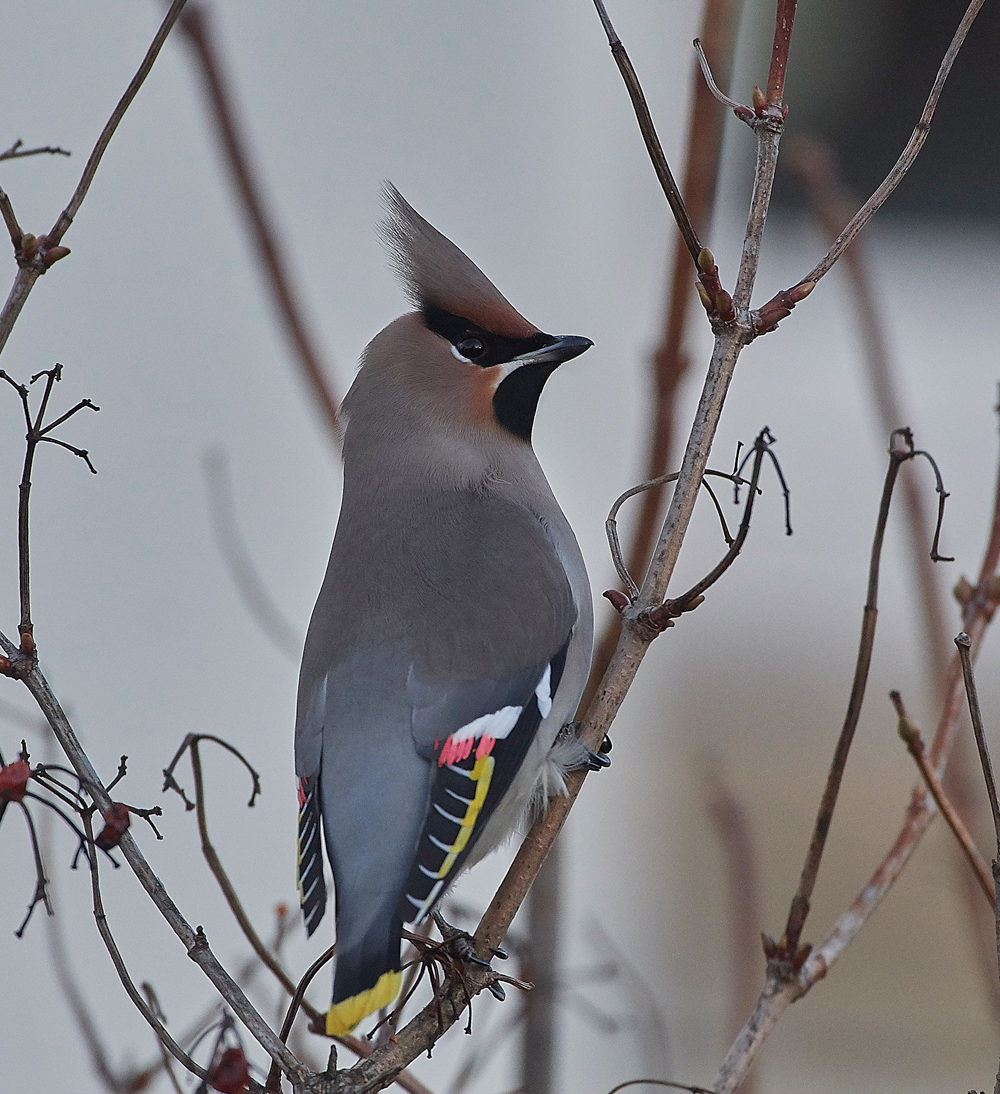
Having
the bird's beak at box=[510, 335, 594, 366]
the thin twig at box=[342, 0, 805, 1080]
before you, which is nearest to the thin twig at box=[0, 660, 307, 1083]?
the thin twig at box=[342, 0, 805, 1080]

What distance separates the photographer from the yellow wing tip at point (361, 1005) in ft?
4.33

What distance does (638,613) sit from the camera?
55.3 inches

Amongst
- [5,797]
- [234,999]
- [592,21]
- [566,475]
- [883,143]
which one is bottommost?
[234,999]

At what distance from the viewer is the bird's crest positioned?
2.06m

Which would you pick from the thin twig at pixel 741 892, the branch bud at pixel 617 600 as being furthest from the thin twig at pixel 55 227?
the thin twig at pixel 741 892

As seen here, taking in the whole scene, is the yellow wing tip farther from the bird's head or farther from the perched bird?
the bird's head

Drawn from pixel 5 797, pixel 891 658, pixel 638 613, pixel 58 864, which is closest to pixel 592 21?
pixel 891 658

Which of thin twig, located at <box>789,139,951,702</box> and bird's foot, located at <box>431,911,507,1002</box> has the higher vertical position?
thin twig, located at <box>789,139,951,702</box>

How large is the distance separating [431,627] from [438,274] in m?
0.60

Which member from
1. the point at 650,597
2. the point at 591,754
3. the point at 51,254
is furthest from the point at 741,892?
the point at 51,254

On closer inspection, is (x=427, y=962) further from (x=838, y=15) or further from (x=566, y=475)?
(x=838, y=15)

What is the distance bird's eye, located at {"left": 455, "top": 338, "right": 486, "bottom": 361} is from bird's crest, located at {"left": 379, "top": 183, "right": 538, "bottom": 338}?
0.04 metres

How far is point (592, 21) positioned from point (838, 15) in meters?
1.40

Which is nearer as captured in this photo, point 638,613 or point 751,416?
point 638,613
